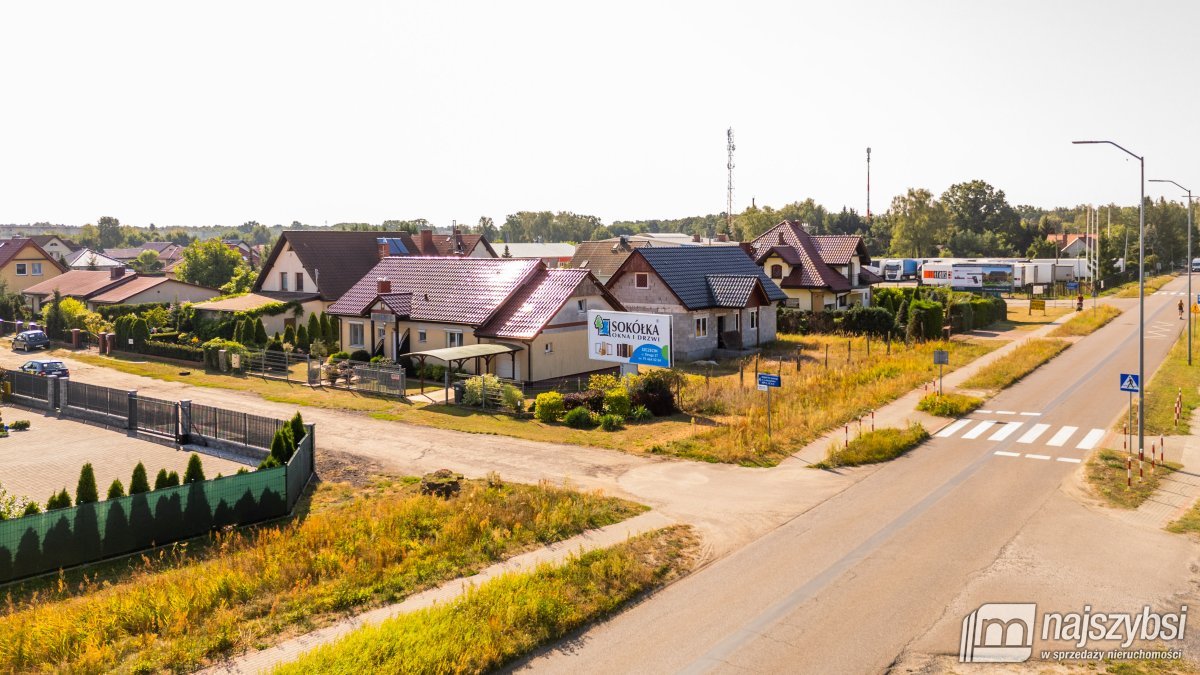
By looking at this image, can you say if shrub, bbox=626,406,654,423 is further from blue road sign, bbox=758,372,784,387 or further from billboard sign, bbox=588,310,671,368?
blue road sign, bbox=758,372,784,387

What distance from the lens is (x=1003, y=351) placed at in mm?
49969

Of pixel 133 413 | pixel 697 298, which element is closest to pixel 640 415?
pixel 697 298

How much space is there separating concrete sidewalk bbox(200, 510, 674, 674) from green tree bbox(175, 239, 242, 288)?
72.3 meters

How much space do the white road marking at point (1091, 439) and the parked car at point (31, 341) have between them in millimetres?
60689

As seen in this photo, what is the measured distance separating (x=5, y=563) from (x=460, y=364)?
23159mm

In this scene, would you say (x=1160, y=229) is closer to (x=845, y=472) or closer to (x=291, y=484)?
(x=845, y=472)

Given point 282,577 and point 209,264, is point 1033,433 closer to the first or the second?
point 282,577

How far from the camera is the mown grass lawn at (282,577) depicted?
46.3 ft

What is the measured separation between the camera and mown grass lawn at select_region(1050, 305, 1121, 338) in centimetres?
5831

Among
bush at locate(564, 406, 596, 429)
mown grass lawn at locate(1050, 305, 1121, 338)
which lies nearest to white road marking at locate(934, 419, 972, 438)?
bush at locate(564, 406, 596, 429)

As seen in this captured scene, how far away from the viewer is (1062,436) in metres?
29.1

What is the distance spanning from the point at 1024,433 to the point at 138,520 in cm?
2672

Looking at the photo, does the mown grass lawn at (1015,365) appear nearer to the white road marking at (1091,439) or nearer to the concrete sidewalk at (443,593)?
the white road marking at (1091,439)

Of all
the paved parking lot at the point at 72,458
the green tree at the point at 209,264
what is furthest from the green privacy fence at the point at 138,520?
the green tree at the point at 209,264
